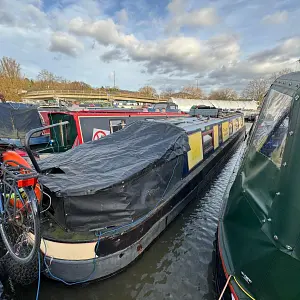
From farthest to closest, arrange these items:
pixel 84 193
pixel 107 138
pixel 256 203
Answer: pixel 107 138, pixel 84 193, pixel 256 203

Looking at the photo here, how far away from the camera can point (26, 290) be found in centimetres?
263

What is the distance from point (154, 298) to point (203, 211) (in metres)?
2.52

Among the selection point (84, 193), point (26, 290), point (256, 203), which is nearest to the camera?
point (256, 203)

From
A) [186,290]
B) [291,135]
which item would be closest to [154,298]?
[186,290]

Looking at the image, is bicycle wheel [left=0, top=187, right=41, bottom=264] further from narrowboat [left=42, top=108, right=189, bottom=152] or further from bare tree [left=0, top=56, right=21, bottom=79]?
bare tree [left=0, top=56, right=21, bottom=79]

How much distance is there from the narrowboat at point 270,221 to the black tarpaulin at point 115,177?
4.18 feet

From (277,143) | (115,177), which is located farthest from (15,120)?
(277,143)

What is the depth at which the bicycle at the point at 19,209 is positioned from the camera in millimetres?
2203

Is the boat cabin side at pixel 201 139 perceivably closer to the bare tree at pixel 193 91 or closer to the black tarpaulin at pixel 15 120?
the black tarpaulin at pixel 15 120

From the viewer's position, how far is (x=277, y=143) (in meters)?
1.79

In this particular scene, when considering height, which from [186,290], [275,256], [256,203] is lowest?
[186,290]

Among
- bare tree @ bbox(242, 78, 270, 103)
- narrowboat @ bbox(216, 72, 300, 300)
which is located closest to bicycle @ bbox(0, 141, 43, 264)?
narrowboat @ bbox(216, 72, 300, 300)

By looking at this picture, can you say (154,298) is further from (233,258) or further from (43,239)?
(43,239)

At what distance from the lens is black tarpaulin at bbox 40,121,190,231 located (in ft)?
8.45
